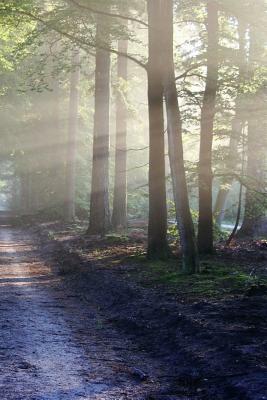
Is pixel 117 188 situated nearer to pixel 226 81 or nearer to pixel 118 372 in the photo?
pixel 226 81

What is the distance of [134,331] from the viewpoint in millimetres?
7711

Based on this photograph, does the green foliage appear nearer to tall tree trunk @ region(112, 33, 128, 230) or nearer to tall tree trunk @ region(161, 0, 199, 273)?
tall tree trunk @ region(161, 0, 199, 273)

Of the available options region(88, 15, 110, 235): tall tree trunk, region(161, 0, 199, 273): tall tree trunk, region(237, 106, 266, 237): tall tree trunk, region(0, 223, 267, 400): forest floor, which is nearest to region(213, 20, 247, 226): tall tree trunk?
region(237, 106, 266, 237): tall tree trunk

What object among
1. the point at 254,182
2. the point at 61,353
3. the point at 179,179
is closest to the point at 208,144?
the point at 254,182

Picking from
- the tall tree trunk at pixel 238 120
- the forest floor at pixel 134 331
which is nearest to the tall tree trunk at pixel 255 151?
the tall tree trunk at pixel 238 120

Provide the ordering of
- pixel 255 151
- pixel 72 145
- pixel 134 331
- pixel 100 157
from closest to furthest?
pixel 134 331 → pixel 255 151 → pixel 100 157 → pixel 72 145

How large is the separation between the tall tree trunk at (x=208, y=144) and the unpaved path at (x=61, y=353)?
475 cm

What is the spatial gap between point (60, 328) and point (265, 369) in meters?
3.61

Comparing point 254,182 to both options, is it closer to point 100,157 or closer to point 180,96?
point 180,96

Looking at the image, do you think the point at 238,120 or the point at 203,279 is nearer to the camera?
the point at 203,279

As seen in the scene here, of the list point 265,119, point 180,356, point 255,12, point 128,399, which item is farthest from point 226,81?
point 128,399

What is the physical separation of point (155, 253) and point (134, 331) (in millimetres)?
5538

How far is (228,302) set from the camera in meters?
8.17

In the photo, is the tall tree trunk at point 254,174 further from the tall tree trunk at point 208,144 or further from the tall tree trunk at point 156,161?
the tall tree trunk at point 156,161
